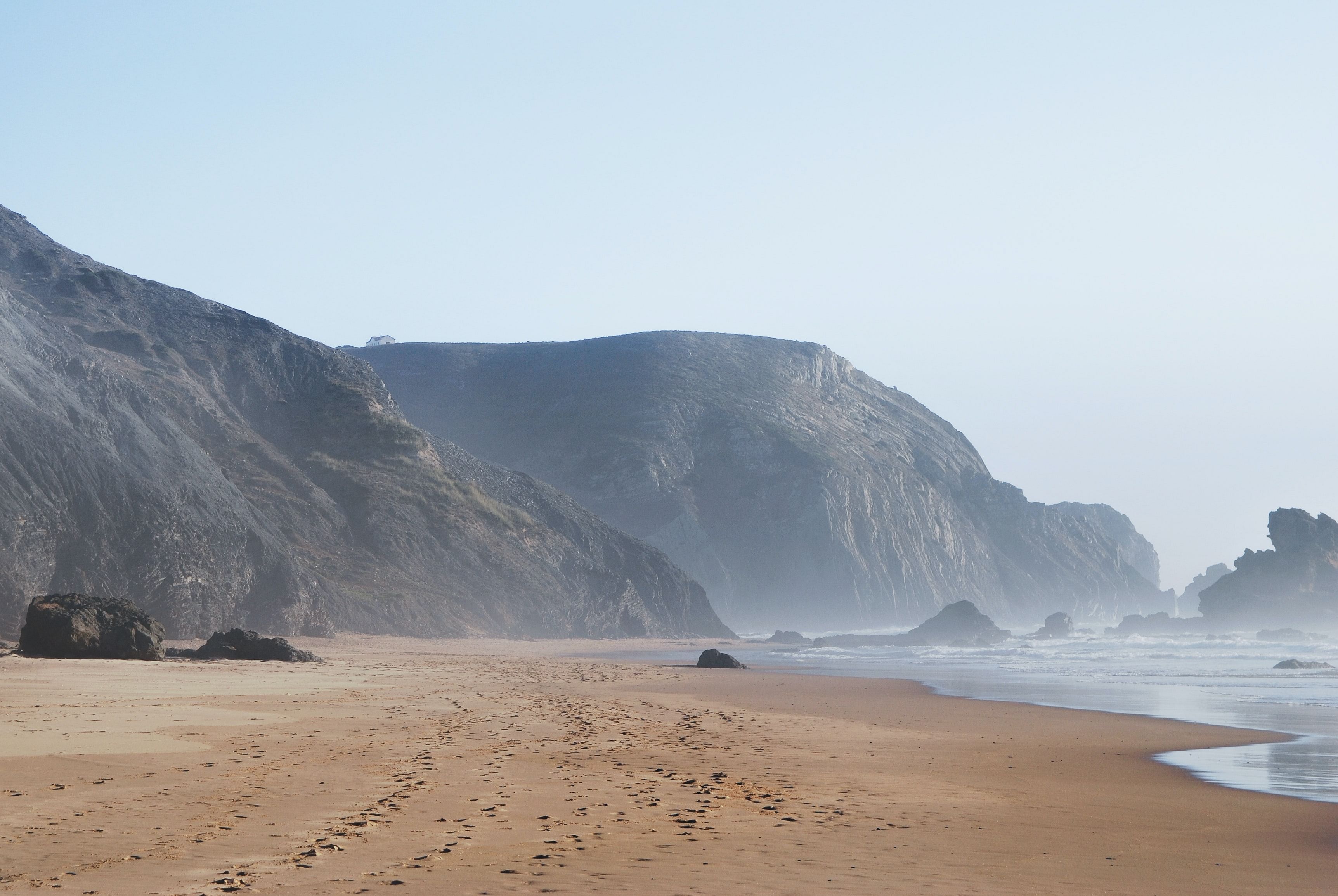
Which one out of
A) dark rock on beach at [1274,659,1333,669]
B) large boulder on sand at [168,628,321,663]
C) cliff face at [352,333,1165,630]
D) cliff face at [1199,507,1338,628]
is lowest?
large boulder on sand at [168,628,321,663]

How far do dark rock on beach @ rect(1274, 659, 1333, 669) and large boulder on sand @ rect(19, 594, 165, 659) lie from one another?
34262 millimetres

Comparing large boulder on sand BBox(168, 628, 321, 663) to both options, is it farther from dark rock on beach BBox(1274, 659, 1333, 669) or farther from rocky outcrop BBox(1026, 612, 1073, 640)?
rocky outcrop BBox(1026, 612, 1073, 640)

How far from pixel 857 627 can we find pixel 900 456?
29769 millimetres

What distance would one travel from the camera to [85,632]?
23.0m

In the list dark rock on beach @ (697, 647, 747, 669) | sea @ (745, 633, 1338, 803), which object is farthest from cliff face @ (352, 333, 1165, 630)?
dark rock on beach @ (697, 647, 747, 669)

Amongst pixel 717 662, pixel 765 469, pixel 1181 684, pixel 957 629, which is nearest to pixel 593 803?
pixel 1181 684

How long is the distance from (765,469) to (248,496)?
2761 inches

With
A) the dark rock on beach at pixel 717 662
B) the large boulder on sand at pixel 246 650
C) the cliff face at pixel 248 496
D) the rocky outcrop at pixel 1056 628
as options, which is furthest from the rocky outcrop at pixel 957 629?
the large boulder on sand at pixel 246 650

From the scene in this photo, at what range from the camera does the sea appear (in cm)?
1340

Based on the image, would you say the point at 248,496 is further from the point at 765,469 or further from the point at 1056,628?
the point at 765,469

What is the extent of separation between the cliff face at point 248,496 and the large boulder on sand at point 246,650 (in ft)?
26.9

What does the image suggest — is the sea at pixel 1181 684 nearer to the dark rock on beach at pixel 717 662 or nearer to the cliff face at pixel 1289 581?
the dark rock on beach at pixel 717 662

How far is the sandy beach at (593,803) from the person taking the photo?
6516 mm

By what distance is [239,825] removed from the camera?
7.47 meters
